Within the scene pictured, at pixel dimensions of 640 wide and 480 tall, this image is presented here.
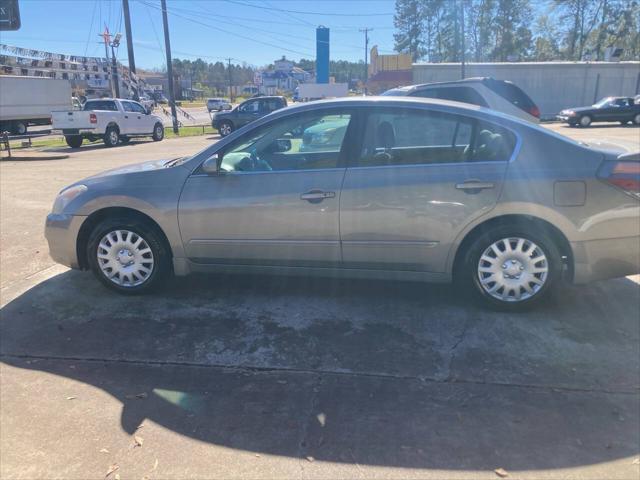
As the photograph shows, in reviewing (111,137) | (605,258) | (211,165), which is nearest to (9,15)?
(211,165)

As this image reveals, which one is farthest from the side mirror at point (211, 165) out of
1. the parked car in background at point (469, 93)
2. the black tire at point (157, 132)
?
the black tire at point (157, 132)

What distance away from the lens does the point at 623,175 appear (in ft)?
12.4

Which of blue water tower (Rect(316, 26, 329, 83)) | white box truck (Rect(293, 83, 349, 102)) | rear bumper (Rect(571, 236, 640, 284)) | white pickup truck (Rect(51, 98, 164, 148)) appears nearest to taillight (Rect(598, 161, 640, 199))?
rear bumper (Rect(571, 236, 640, 284))

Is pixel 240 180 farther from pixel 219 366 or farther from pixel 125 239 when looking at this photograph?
pixel 219 366

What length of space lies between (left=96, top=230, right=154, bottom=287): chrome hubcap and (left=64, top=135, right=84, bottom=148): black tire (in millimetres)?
18419

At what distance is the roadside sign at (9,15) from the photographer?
834 centimetres

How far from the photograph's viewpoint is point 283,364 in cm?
346

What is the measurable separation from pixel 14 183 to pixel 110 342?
9154 mm

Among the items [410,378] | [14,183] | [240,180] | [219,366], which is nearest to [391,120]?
[240,180]

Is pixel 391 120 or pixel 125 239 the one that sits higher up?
pixel 391 120

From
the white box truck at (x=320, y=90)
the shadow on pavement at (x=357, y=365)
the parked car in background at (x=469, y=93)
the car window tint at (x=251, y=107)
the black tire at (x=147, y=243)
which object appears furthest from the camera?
the white box truck at (x=320, y=90)

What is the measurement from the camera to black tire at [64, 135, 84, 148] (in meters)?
20.8

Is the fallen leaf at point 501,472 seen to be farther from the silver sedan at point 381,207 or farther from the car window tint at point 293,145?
the car window tint at point 293,145

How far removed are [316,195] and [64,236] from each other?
227 cm
